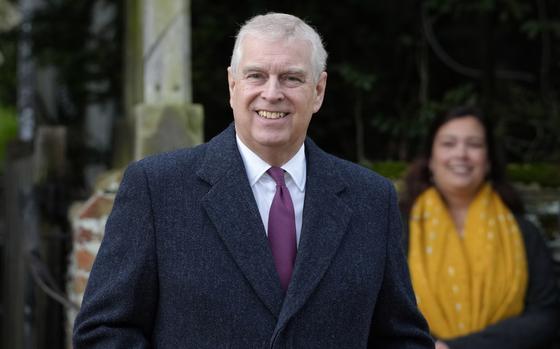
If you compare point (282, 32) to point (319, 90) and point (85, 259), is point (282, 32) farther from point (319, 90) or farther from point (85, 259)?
point (85, 259)

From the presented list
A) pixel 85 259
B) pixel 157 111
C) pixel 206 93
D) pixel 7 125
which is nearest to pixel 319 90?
pixel 157 111

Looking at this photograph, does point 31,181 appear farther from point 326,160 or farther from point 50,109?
point 50,109

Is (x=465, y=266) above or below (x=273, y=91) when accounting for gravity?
below

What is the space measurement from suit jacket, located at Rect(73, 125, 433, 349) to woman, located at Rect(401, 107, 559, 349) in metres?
1.64

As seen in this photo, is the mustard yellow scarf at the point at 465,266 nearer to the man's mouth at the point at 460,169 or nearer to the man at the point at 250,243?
the man's mouth at the point at 460,169

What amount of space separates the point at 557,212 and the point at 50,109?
192 inches

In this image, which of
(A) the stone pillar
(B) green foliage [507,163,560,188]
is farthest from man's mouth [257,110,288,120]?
(B) green foliage [507,163,560,188]

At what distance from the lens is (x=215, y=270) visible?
2.26 metres

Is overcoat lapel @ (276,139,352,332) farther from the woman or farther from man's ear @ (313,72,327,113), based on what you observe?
the woman

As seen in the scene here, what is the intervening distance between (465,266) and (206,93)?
2.31 m

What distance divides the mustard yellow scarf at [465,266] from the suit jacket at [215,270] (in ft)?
5.29

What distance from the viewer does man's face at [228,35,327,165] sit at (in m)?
2.28

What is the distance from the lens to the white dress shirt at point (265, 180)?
7.86 ft

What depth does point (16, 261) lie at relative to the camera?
489 cm
